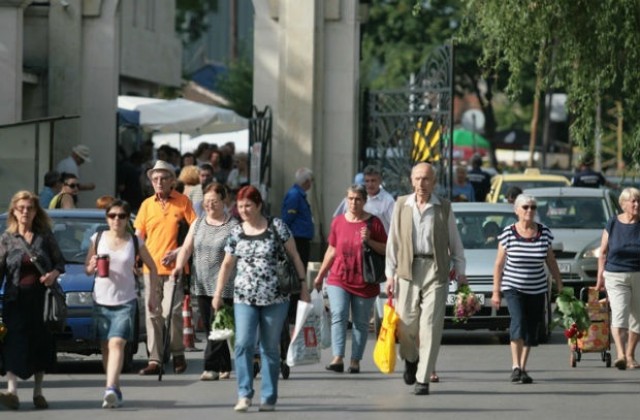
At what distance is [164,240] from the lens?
16125 mm

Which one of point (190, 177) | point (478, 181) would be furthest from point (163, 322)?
point (478, 181)

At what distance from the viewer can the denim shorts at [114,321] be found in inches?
532

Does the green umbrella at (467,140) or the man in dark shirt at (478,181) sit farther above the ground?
the green umbrella at (467,140)

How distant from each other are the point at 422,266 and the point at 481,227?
6398mm

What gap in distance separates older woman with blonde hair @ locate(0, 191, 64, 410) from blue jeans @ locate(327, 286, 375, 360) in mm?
3361

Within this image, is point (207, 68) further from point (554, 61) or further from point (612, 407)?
point (612, 407)

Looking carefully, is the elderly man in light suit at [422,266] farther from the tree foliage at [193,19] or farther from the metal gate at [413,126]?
the tree foliage at [193,19]

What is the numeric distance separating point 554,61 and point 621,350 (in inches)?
248

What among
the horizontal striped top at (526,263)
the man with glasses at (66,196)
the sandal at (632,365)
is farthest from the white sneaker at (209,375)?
the man with glasses at (66,196)

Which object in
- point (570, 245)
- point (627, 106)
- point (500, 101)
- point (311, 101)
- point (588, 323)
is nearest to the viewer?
point (588, 323)

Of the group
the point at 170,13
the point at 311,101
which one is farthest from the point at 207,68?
the point at 311,101

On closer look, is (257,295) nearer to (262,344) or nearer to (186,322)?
(262,344)

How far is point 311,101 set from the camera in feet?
87.8

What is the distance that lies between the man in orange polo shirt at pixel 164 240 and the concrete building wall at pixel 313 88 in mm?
10578
